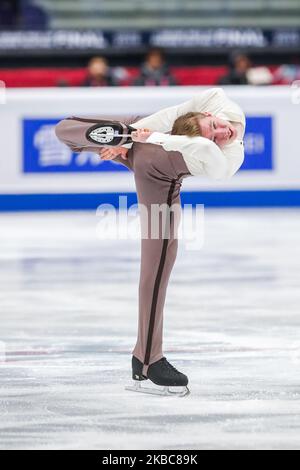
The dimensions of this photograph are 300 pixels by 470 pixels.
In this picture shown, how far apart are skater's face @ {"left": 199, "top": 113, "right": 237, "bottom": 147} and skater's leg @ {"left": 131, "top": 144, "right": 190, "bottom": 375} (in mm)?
140

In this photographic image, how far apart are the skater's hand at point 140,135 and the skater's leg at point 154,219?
0.13m

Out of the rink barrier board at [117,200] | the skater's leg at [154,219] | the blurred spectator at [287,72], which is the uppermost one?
the blurred spectator at [287,72]

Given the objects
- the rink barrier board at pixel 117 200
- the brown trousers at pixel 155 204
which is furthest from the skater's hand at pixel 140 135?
the rink barrier board at pixel 117 200

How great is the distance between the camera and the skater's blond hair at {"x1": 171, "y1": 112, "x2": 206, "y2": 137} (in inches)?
162

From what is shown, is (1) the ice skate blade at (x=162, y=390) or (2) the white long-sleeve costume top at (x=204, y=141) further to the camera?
(1) the ice skate blade at (x=162, y=390)

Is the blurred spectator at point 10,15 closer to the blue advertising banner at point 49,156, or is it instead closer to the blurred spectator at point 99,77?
the blurred spectator at point 99,77

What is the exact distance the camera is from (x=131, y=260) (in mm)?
8297

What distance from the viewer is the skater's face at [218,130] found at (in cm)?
406

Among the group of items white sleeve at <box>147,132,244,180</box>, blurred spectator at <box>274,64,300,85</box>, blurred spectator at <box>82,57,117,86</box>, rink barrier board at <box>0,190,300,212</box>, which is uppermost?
blurred spectator at <box>274,64,300,85</box>

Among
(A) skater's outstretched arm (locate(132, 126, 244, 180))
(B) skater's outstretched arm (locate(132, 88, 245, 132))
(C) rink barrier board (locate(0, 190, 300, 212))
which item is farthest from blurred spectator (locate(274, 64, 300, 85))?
(A) skater's outstretched arm (locate(132, 126, 244, 180))

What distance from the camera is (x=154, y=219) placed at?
421 centimetres

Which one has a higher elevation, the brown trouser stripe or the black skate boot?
the brown trouser stripe

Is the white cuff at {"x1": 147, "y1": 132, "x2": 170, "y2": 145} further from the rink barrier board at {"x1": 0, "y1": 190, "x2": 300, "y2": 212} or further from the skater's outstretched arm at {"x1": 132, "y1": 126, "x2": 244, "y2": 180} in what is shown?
the rink barrier board at {"x1": 0, "y1": 190, "x2": 300, "y2": 212}

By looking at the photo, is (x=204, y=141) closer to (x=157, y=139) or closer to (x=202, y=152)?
(x=202, y=152)
